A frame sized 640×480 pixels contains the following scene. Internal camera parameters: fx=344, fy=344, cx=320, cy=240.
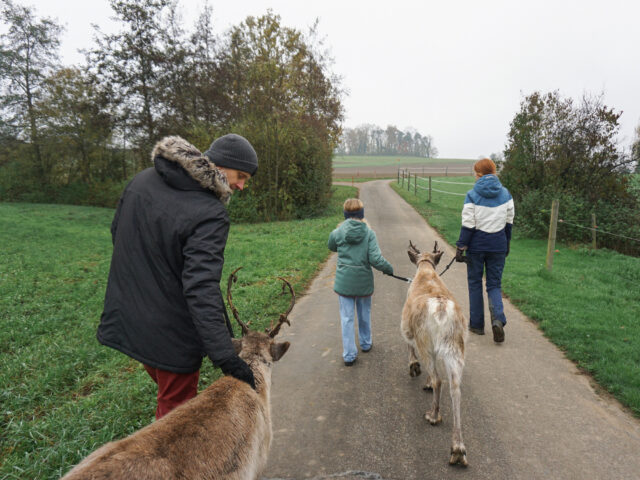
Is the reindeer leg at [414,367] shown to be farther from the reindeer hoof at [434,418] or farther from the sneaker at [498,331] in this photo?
the sneaker at [498,331]

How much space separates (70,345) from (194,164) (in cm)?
494

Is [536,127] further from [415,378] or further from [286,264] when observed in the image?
[415,378]

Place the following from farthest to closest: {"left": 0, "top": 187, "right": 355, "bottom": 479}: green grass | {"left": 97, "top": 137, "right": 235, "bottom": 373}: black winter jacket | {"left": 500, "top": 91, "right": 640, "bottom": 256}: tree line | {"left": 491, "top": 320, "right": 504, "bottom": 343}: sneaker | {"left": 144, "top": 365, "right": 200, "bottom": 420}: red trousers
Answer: {"left": 500, "top": 91, "right": 640, "bottom": 256}: tree line, {"left": 491, "top": 320, "right": 504, "bottom": 343}: sneaker, {"left": 0, "top": 187, "right": 355, "bottom": 479}: green grass, {"left": 144, "top": 365, "right": 200, "bottom": 420}: red trousers, {"left": 97, "top": 137, "right": 235, "bottom": 373}: black winter jacket

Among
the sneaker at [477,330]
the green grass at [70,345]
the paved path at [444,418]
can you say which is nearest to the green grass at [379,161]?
the green grass at [70,345]

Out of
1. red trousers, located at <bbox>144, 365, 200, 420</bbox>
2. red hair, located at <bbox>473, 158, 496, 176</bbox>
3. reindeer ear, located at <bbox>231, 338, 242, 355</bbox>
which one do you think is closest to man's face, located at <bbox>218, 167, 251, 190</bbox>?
reindeer ear, located at <bbox>231, 338, 242, 355</bbox>

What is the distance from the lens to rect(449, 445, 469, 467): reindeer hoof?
2979 mm

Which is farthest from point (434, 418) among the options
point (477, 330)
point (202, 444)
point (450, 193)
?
point (450, 193)

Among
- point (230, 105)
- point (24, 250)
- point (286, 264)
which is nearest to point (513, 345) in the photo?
point (286, 264)

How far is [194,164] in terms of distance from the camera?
213 cm

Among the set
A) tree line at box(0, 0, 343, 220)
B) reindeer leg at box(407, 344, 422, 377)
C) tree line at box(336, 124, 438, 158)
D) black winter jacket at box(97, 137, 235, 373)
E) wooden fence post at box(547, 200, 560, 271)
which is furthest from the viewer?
tree line at box(336, 124, 438, 158)

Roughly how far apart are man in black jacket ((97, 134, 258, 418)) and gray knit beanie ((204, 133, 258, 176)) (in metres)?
0.19

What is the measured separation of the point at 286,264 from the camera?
9680mm

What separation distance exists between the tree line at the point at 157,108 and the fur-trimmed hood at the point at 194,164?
16.0 m

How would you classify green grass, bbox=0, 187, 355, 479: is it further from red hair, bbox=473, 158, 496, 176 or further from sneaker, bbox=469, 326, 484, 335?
red hair, bbox=473, 158, 496, 176
